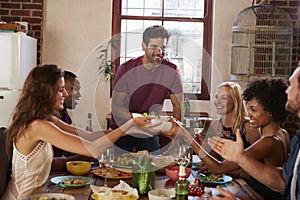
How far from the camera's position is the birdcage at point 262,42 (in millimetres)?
4691

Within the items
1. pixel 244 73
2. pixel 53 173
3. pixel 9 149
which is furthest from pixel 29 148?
pixel 244 73

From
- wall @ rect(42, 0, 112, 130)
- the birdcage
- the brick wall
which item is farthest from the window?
the brick wall

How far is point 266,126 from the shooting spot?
2.48 meters

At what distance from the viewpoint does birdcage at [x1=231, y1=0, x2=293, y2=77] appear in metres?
4.69

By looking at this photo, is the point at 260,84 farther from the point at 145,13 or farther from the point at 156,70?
the point at 145,13

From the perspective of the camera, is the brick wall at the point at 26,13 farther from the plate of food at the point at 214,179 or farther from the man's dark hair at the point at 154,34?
the plate of food at the point at 214,179

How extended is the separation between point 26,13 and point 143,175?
329 centimetres

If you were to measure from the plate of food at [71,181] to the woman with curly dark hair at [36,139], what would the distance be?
0.22 ft

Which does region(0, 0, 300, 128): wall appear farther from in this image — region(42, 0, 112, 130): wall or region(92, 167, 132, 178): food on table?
region(92, 167, 132, 178): food on table

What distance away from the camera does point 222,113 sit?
11.0ft

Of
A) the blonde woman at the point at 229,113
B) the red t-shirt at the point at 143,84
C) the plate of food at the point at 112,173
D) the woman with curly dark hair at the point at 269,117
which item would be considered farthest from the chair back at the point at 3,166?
the blonde woman at the point at 229,113

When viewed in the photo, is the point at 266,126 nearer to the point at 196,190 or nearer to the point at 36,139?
the point at 196,190

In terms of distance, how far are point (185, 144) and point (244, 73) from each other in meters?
2.52

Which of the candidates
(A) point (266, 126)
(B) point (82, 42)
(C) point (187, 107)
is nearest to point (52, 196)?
(A) point (266, 126)
